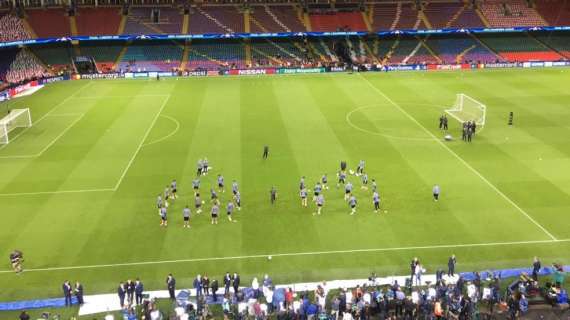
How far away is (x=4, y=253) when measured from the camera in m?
25.5

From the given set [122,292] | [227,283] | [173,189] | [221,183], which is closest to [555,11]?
[221,183]

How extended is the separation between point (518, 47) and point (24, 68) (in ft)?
221

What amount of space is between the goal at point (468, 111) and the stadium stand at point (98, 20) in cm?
4795

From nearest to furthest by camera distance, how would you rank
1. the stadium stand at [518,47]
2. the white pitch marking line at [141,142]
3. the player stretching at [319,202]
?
the player stretching at [319,202]
the white pitch marking line at [141,142]
the stadium stand at [518,47]

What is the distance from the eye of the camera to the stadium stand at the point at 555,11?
7831 cm

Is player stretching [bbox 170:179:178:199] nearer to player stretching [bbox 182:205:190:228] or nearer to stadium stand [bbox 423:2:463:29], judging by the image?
player stretching [bbox 182:205:190:228]

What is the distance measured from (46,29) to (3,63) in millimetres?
9340

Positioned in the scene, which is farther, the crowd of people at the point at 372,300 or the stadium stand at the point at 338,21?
the stadium stand at the point at 338,21

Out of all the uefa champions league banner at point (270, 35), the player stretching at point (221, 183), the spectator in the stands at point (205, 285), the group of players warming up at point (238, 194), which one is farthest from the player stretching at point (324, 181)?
the uefa champions league banner at point (270, 35)

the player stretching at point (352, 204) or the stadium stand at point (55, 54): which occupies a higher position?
the stadium stand at point (55, 54)

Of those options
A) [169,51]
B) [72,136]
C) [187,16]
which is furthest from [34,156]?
[187,16]

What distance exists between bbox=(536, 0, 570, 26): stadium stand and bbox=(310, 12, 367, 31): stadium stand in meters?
28.1

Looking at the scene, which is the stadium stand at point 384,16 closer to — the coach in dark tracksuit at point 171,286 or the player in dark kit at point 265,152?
the player in dark kit at point 265,152

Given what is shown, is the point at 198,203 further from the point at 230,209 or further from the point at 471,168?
the point at 471,168
